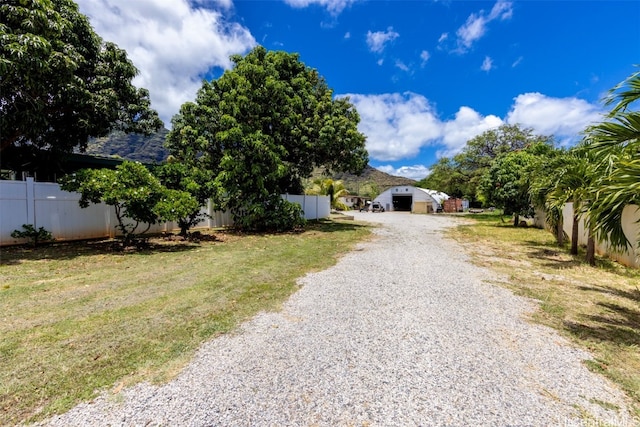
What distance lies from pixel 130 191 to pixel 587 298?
1028cm

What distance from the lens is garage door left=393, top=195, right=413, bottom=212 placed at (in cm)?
4681

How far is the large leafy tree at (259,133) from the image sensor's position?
40.8 ft

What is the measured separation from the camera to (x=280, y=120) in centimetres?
1357

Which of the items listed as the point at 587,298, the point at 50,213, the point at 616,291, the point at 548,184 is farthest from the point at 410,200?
the point at 50,213

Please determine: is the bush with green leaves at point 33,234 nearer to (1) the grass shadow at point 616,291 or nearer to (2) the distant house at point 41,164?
(2) the distant house at point 41,164

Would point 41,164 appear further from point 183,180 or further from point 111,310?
point 111,310

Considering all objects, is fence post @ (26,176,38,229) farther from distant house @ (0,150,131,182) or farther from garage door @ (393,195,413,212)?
garage door @ (393,195,413,212)

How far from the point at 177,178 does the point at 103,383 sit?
8846mm

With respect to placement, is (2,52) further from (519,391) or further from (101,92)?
(519,391)

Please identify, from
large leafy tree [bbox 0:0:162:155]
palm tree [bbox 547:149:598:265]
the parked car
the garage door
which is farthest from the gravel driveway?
the garage door

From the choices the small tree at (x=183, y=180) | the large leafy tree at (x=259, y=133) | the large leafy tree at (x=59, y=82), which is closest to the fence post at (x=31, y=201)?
the large leafy tree at (x=59, y=82)

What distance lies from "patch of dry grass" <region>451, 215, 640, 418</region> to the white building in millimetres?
32921

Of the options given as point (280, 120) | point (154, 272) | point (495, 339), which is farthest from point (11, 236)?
point (495, 339)

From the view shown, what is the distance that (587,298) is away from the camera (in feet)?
16.7
